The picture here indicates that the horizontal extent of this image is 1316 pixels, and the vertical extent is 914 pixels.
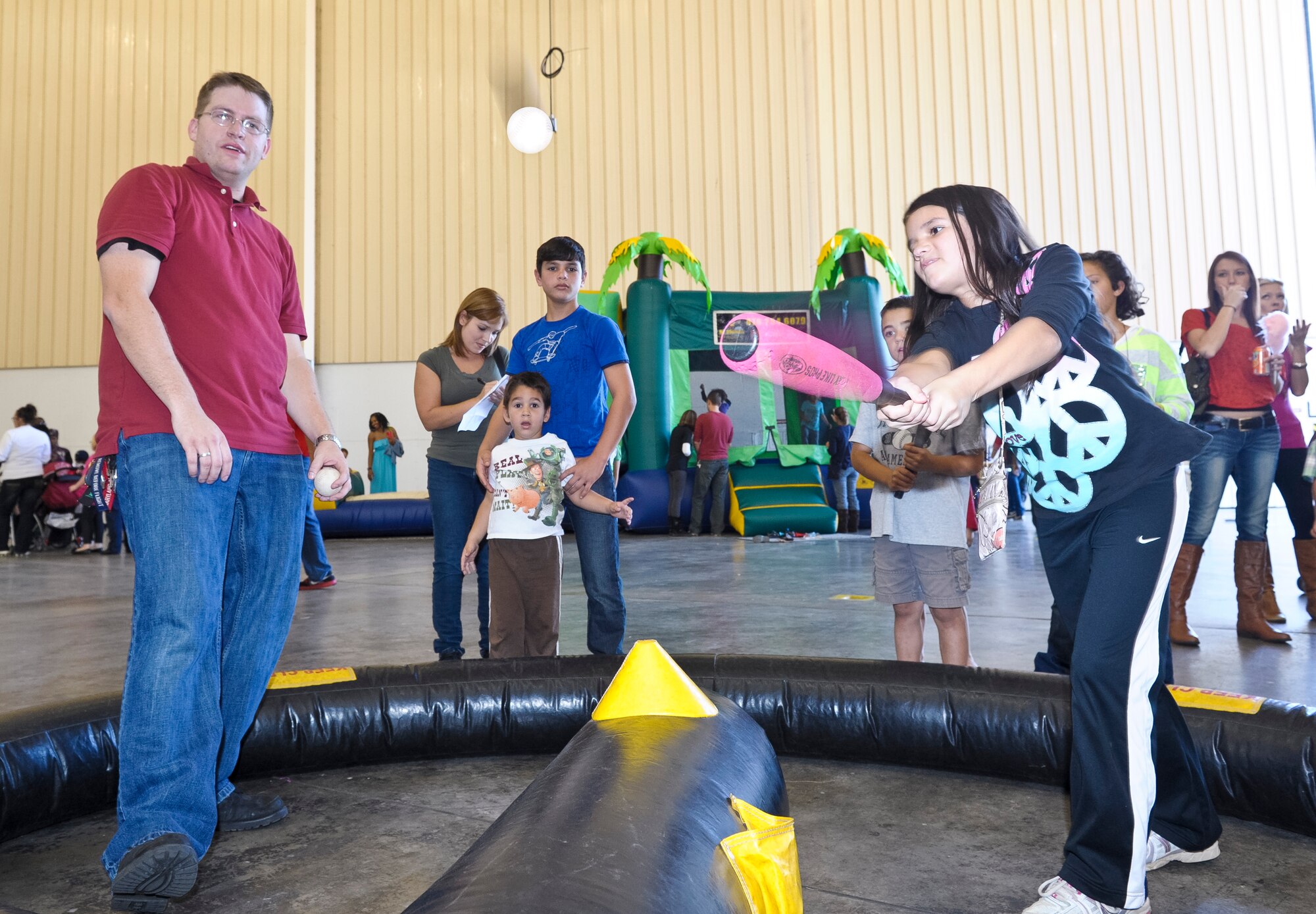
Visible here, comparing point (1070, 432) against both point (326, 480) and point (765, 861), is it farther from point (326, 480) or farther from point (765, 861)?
point (326, 480)

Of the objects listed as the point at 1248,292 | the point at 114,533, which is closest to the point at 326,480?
the point at 1248,292

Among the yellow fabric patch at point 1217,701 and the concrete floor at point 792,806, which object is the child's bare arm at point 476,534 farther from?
the yellow fabric patch at point 1217,701

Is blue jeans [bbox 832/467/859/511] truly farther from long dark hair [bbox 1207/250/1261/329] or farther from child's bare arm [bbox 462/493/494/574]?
child's bare arm [bbox 462/493/494/574]

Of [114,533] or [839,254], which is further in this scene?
[839,254]

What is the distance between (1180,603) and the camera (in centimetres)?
314

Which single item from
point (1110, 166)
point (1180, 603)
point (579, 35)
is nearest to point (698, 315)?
point (579, 35)

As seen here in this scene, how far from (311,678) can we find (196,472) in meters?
0.91

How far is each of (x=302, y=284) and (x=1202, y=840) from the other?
36.5ft

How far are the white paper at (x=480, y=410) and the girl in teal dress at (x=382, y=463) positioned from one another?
7569 mm

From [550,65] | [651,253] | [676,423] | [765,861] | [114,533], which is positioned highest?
[550,65]

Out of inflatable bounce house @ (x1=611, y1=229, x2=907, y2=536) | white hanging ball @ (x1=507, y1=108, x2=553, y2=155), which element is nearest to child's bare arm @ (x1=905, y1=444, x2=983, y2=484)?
inflatable bounce house @ (x1=611, y1=229, x2=907, y2=536)

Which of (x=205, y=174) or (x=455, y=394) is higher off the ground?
(x=205, y=174)

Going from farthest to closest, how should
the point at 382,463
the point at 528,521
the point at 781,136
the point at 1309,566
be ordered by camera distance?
the point at 781,136, the point at 382,463, the point at 1309,566, the point at 528,521

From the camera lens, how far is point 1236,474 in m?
3.17
